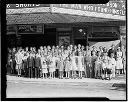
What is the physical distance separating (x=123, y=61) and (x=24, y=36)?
4.60 metres

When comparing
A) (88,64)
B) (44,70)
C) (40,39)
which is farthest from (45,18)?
(88,64)

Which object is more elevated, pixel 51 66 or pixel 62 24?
pixel 62 24

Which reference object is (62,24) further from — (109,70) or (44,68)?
(109,70)

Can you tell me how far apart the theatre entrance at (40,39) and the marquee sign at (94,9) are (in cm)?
132

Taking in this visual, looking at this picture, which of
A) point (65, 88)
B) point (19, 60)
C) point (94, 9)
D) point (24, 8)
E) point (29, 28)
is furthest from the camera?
point (29, 28)

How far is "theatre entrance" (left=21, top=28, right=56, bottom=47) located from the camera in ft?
52.2

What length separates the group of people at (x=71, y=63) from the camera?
48.3 feet

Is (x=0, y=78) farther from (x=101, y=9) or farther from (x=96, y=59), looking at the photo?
(x=101, y=9)

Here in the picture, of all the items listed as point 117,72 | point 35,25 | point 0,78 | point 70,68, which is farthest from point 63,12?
point 0,78

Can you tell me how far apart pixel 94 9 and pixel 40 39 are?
2.82m

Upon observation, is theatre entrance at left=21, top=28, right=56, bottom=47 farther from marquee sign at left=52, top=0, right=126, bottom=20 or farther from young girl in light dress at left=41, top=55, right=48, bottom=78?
marquee sign at left=52, top=0, right=126, bottom=20

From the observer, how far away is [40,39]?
1608cm

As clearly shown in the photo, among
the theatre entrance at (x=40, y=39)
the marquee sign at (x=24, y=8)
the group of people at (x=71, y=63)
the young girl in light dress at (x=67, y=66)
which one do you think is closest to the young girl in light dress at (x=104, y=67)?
the group of people at (x=71, y=63)

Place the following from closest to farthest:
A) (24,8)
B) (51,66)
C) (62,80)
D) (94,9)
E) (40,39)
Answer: (62,80) → (51,66) → (94,9) → (24,8) → (40,39)
